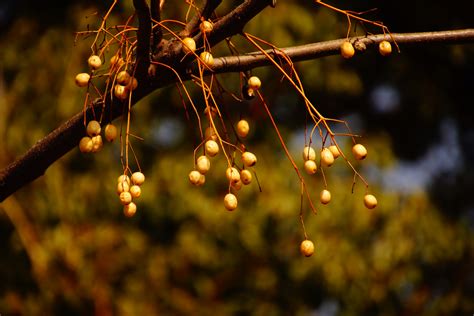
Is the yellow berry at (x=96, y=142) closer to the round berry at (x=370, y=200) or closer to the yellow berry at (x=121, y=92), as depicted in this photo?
the yellow berry at (x=121, y=92)

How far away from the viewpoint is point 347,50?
69 centimetres

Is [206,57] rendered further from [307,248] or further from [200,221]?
[200,221]

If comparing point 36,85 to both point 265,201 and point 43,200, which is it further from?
point 265,201

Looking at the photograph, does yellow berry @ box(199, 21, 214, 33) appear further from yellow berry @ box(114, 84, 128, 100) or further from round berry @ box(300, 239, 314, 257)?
round berry @ box(300, 239, 314, 257)

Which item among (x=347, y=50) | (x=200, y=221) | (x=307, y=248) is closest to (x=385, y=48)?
(x=347, y=50)

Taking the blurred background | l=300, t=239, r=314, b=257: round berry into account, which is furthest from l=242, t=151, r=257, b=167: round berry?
the blurred background

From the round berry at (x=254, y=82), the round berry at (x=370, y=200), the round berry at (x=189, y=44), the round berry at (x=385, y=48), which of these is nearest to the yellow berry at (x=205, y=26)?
the round berry at (x=189, y=44)

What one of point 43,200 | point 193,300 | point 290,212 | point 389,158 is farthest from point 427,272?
point 43,200

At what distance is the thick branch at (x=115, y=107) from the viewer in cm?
70

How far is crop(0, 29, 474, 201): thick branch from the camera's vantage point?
27.5 inches

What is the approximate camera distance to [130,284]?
2.30 meters

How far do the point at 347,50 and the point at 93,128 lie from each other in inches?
12.4

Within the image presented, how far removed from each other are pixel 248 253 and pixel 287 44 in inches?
34.6

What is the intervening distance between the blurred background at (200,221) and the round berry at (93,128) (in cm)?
156
